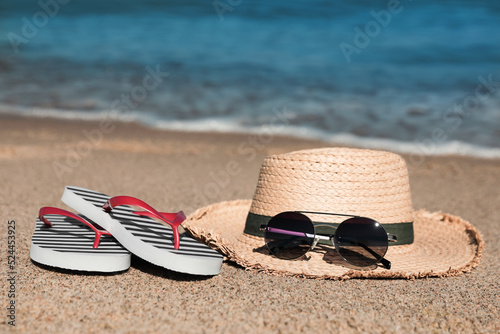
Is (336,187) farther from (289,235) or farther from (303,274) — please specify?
(303,274)

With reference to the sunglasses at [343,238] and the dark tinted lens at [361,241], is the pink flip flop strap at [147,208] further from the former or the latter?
the dark tinted lens at [361,241]

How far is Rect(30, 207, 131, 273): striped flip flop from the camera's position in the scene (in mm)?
1773

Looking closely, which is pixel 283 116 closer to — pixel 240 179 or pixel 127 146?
pixel 127 146

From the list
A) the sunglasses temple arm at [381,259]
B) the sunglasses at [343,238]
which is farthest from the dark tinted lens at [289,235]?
the sunglasses temple arm at [381,259]

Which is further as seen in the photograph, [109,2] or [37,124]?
[109,2]

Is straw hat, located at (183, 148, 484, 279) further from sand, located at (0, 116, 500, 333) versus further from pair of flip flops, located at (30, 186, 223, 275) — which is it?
pair of flip flops, located at (30, 186, 223, 275)

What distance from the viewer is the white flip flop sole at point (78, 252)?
1.77 meters

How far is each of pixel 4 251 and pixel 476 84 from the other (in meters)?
9.02

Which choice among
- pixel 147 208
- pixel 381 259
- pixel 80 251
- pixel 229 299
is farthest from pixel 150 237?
pixel 381 259

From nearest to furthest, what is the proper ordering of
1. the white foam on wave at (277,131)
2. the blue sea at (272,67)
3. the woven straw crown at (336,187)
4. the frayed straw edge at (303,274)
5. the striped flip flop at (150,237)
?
the striped flip flop at (150,237) → the frayed straw edge at (303,274) → the woven straw crown at (336,187) → the white foam on wave at (277,131) → the blue sea at (272,67)

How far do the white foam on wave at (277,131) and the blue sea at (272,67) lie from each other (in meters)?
0.03

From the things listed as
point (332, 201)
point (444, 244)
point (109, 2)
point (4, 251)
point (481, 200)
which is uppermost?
point (109, 2)

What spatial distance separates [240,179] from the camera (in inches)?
182

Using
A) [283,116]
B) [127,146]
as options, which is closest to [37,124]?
[127,146]
